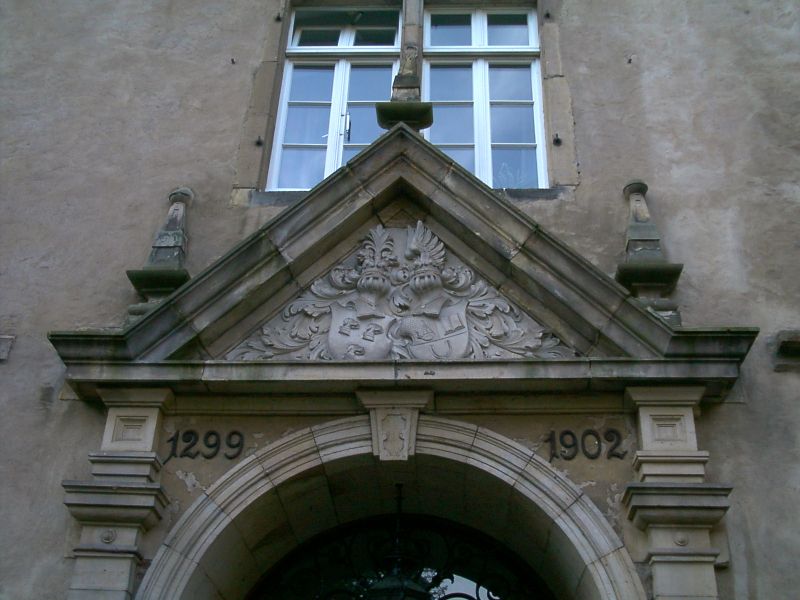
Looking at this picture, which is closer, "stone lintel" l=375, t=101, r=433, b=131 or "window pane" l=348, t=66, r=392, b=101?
"stone lintel" l=375, t=101, r=433, b=131

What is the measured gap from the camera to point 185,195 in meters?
7.00

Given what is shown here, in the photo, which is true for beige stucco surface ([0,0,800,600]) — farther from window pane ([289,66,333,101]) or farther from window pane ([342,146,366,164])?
window pane ([342,146,366,164])

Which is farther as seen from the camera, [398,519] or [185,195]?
[185,195]

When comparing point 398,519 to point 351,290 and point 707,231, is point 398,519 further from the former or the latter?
point 707,231

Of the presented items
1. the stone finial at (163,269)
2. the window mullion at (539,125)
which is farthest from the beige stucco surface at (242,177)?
the window mullion at (539,125)

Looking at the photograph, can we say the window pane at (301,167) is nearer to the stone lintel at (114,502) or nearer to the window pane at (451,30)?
the window pane at (451,30)

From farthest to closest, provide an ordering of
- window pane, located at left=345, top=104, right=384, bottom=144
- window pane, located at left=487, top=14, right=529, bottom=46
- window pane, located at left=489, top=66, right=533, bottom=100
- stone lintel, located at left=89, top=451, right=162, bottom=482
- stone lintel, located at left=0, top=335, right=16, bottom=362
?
window pane, located at left=487, top=14, right=529, bottom=46 → window pane, located at left=489, top=66, right=533, bottom=100 → window pane, located at left=345, top=104, right=384, bottom=144 → stone lintel, located at left=0, top=335, right=16, bottom=362 → stone lintel, located at left=89, top=451, right=162, bottom=482

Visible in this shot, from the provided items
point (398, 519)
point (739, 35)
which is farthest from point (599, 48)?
point (398, 519)

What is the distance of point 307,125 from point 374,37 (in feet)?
4.00

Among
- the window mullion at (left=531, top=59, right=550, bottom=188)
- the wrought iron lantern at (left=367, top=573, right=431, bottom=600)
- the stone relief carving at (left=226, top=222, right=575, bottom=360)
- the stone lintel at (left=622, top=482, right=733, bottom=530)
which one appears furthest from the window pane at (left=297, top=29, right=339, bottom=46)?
the stone lintel at (left=622, top=482, right=733, bottom=530)

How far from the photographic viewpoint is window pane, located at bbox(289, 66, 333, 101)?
802 centimetres

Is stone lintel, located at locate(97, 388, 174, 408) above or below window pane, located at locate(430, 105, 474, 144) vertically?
below

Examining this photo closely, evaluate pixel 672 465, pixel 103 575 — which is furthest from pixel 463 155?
pixel 103 575

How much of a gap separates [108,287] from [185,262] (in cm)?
55
